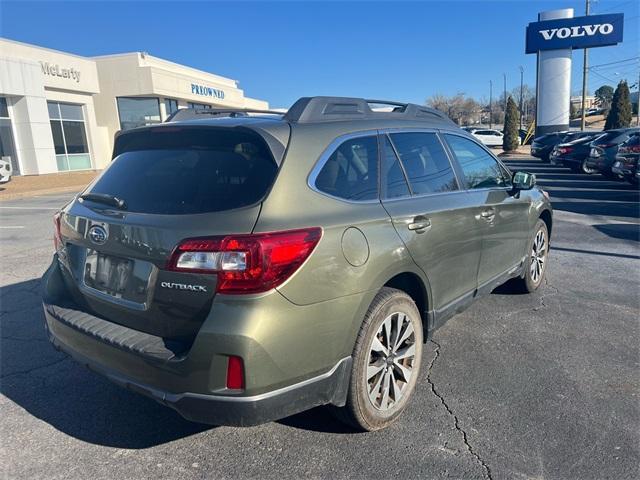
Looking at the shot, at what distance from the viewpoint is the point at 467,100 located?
291 ft

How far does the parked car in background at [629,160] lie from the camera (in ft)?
40.4

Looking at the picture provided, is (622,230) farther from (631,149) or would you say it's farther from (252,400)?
(252,400)

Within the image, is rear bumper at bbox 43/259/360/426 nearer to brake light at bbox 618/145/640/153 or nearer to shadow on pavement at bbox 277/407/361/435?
shadow on pavement at bbox 277/407/361/435

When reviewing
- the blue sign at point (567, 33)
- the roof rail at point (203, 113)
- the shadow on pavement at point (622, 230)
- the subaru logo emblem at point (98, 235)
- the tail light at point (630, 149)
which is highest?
the blue sign at point (567, 33)

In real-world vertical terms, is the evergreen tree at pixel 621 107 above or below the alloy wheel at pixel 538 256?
above

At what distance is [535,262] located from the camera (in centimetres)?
520

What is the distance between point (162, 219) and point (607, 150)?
16322 millimetres

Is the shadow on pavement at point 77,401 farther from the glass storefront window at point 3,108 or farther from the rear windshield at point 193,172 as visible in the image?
the glass storefront window at point 3,108

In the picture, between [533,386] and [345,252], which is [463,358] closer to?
[533,386]

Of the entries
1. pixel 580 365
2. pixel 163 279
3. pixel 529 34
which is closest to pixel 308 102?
pixel 163 279

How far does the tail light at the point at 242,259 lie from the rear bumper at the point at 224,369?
0.10 meters

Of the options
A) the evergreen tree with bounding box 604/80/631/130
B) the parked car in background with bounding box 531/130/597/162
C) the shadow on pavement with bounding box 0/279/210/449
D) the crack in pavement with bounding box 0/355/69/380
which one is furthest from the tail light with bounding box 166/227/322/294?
the evergreen tree with bounding box 604/80/631/130

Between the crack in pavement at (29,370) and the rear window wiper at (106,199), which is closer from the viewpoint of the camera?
the rear window wiper at (106,199)

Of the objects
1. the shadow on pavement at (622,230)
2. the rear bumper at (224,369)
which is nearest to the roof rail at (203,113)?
the rear bumper at (224,369)
